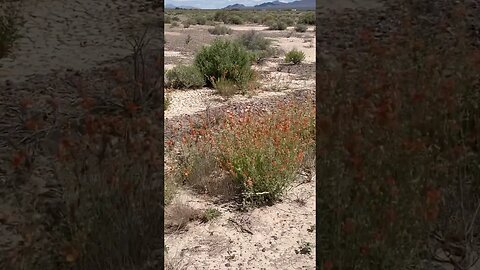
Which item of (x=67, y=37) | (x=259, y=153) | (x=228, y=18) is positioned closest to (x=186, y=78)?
(x=67, y=37)

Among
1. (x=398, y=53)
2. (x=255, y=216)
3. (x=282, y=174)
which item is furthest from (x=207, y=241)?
(x=398, y=53)

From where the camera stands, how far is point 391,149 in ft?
7.24

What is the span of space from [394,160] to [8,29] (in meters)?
4.15

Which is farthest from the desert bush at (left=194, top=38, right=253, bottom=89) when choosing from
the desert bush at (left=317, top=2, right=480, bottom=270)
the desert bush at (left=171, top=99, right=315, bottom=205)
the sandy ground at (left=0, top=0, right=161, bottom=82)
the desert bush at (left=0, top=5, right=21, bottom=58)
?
the desert bush at (left=317, top=2, right=480, bottom=270)

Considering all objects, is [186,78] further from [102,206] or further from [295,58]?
[102,206]

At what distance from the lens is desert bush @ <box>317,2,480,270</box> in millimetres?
2029

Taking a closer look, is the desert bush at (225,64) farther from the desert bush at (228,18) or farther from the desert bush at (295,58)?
the desert bush at (228,18)

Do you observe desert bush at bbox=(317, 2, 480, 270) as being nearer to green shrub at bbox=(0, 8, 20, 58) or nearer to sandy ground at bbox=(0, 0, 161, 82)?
sandy ground at bbox=(0, 0, 161, 82)

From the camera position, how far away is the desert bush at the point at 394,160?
203 centimetres

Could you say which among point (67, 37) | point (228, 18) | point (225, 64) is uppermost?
point (228, 18)

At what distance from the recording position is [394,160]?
2.19m

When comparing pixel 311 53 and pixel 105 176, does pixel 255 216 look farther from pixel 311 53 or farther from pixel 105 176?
pixel 311 53

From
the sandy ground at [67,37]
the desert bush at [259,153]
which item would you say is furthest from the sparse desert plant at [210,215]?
the sandy ground at [67,37]

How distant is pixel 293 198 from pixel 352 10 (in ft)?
12.6
